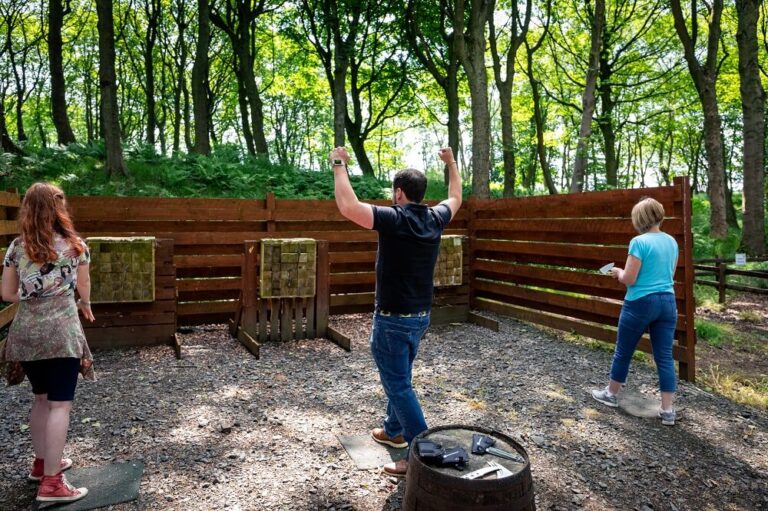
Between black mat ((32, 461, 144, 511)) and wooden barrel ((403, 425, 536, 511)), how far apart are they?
6.92 ft

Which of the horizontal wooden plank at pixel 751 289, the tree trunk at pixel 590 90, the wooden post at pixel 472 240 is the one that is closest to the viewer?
the wooden post at pixel 472 240

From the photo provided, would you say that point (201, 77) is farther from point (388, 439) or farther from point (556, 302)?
point (388, 439)

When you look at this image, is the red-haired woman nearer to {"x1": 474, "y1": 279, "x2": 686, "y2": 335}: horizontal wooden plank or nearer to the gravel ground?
the gravel ground

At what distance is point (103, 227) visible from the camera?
311 inches

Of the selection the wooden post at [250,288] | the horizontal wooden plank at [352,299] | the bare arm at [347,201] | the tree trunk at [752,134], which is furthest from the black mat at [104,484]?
the tree trunk at [752,134]

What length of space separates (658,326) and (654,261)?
25.1 inches

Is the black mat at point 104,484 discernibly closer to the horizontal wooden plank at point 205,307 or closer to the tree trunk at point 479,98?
the horizontal wooden plank at point 205,307

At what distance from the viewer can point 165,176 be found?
14734mm

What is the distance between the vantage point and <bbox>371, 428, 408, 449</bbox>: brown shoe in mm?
4197

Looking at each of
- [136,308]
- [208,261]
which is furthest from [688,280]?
[136,308]

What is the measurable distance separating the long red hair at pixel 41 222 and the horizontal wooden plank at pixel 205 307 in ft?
17.6

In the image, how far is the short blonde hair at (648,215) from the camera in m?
4.81

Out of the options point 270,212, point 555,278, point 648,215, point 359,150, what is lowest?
point 555,278

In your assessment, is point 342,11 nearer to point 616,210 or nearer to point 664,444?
point 616,210
